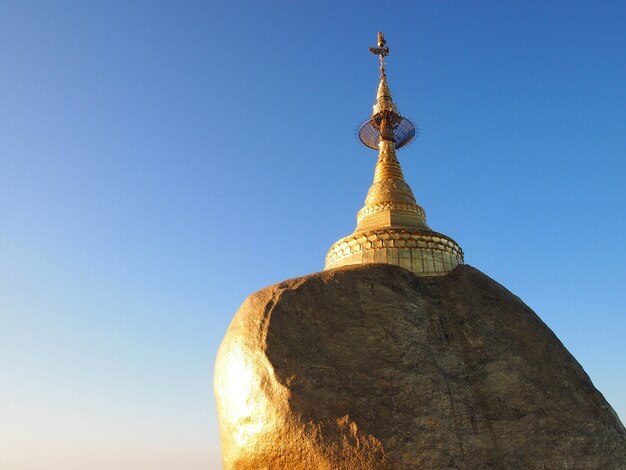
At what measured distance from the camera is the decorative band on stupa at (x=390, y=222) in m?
15.8

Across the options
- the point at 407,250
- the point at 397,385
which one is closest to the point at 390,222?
the point at 407,250

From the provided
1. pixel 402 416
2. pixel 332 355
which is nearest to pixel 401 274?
pixel 332 355

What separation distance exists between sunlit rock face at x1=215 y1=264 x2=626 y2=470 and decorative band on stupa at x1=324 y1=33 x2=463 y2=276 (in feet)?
9.00

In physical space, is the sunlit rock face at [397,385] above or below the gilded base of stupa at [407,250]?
below

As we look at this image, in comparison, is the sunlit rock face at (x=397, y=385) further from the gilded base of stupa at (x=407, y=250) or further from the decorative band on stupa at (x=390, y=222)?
the decorative band on stupa at (x=390, y=222)

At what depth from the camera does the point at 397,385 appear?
34.2 ft

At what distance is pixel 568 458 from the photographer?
9969mm

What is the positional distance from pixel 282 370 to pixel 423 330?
3526mm

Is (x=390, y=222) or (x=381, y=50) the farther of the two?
(x=381, y=50)

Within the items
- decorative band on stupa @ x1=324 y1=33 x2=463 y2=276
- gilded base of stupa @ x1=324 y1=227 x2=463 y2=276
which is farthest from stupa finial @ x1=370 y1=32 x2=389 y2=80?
gilded base of stupa @ x1=324 y1=227 x2=463 y2=276

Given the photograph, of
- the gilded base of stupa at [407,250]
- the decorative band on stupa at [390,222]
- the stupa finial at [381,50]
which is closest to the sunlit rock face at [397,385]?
the gilded base of stupa at [407,250]

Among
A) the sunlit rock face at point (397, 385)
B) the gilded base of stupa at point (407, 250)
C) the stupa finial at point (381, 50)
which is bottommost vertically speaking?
the sunlit rock face at point (397, 385)

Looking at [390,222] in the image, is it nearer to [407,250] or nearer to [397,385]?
[407,250]

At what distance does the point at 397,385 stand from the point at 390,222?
28.4 feet
